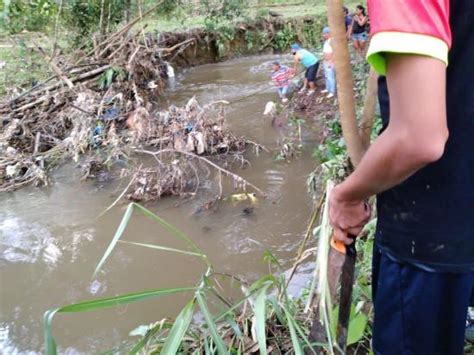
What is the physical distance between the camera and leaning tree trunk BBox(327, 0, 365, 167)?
1175 mm


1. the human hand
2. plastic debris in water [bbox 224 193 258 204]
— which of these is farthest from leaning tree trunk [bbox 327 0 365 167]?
plastic debris in water [bbox 224 193 258 204]

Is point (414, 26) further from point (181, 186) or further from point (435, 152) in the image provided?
point (181, 186)

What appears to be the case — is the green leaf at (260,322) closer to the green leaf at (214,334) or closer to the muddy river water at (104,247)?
the green leaf at (214,334)

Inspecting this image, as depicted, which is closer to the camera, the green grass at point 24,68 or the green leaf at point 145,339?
the green leaf at point 145,339

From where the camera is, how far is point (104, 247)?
162 inches

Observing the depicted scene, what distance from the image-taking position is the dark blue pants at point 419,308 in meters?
1.07

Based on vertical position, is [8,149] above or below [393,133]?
below

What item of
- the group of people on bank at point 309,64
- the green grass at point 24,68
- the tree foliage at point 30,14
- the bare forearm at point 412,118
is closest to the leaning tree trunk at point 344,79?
the bare forearm at point 412,118

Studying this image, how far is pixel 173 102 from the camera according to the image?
8609mm

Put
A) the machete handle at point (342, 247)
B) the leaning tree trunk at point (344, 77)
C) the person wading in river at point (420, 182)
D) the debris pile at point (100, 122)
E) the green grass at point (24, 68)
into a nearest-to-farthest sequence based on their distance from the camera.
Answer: the person wading in river at point (420, 182)
the leaning tree trunk at point (344, 77)
the machete handle at point (342, 247)
the debris pile at point (100, 122)
the green grass at point (24, 68)

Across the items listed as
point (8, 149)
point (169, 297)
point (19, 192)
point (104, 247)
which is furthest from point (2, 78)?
point (169, 297)

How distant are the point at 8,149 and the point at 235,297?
399 cm

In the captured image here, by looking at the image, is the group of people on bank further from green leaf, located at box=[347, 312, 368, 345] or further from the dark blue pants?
the dark blue pants

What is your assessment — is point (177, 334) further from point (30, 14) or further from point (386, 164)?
point (30, 14)
